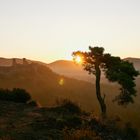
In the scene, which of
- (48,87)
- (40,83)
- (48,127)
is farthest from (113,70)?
(40,83)

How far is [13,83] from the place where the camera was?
9919 cm

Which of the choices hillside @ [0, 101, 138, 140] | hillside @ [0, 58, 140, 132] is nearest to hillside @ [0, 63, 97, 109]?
hillside @ [0, 58, 140, 132]

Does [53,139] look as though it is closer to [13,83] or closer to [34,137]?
[34,137]

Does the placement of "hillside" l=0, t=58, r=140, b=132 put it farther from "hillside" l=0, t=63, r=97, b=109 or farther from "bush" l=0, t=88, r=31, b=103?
"bush" l=0, t=88, r=31, b=103

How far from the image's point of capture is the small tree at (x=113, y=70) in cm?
3767

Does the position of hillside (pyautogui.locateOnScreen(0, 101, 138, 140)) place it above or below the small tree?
below

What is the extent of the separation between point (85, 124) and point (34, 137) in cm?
519

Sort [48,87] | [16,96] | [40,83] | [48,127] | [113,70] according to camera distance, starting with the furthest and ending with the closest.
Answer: [40,83] → [48,87] → [113,70] → [16,96] → [48,127]

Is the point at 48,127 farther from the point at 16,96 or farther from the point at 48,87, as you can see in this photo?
the point at 48,87

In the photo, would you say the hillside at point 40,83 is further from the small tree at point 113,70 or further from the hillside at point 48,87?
the small tree at point 113,70

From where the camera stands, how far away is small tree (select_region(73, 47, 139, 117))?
37666mm

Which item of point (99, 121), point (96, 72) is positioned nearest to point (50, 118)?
point (99, 121)

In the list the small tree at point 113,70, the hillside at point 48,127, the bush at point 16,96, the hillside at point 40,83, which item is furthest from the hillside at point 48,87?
the hillside at point 48,127

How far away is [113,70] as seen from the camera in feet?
127
